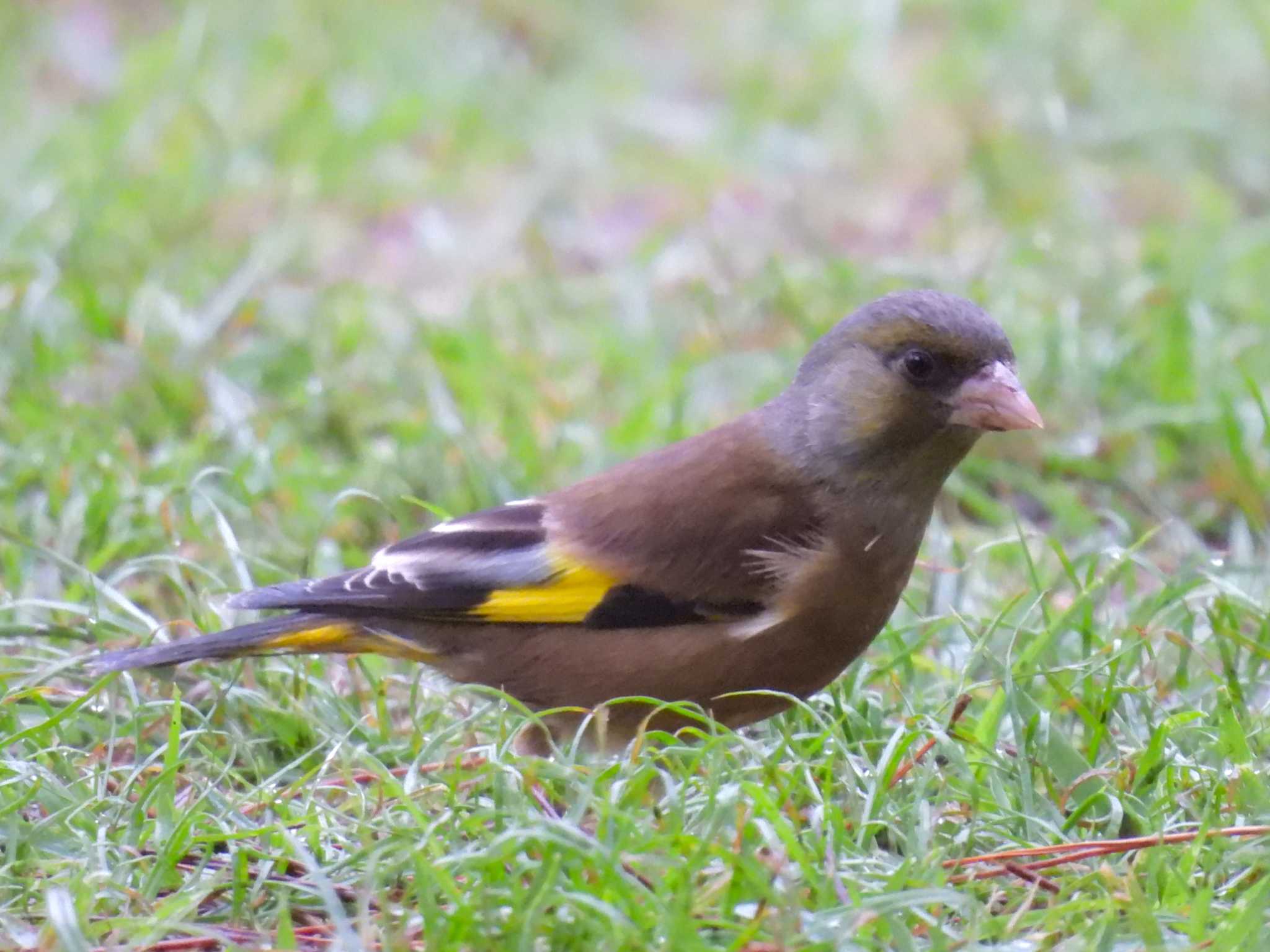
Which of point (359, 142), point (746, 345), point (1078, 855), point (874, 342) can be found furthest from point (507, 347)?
point (1078, 855)

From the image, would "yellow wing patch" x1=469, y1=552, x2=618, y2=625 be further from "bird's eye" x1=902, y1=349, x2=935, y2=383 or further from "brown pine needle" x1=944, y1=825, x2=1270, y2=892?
"brown pine needle" x1=944, y1=825, x2=1270, y2=892

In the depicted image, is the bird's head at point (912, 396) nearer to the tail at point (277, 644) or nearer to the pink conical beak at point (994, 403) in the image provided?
the pink conical beak at point (994, 403)

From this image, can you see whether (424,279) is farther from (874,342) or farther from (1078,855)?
(1078,855)

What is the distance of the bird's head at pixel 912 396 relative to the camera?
367 cm

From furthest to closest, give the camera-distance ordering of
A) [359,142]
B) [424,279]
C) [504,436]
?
[359,142] → [424,279] → [504,436]

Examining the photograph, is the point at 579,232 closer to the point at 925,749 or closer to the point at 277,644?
the point at 277,644

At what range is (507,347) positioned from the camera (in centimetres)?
612

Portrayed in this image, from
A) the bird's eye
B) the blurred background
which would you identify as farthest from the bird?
the blurred background

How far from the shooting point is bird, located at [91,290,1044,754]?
11.7 feet

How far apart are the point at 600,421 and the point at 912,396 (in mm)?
2068

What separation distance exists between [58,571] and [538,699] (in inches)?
55.0

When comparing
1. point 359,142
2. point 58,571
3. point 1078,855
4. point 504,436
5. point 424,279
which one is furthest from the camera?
point 359,142

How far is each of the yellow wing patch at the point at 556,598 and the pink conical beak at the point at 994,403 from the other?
0.81m

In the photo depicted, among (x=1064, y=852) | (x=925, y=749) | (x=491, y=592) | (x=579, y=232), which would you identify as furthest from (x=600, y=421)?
(x=1064, y=852)
